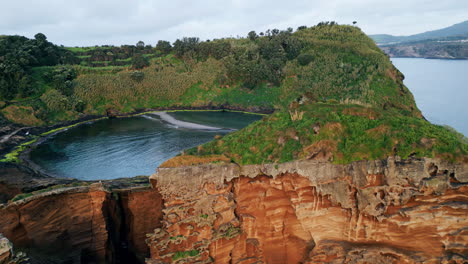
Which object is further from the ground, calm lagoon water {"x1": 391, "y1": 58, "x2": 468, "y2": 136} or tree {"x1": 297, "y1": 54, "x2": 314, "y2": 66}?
tree {"x1": 297, "y1": 54, "x2": 314, "y2": 66}

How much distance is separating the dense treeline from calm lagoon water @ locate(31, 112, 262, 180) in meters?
10.8

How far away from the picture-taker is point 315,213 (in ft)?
40.1

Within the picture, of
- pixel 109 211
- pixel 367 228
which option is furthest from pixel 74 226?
pixel 367 228

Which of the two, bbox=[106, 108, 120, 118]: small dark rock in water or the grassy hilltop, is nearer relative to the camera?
the grassy hilltop

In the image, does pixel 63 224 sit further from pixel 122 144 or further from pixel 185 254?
pixel 122 144

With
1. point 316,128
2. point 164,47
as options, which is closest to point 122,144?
point 316,128

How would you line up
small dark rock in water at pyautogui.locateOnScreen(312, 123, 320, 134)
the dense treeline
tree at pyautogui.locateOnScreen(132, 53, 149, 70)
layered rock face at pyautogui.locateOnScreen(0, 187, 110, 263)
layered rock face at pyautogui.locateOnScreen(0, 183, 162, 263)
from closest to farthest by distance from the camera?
small dark rock in water at pyautogui.locateOnScreen(312, 123, 320, 134) < layered rock face at pyautogui.locateOnScreen(0, 187, 110, 263) < layered rock face at pyautogui.locateOnScreen(0, 183, 162, 263) < the dense treeline < tree at pyautogui.locateOnScreen(132, 53, 149, 70)

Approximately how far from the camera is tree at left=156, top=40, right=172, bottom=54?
2776 inches

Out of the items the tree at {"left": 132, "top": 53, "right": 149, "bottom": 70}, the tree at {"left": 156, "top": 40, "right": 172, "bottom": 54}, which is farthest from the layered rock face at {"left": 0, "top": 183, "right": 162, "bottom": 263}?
the tree at {"left": 156, "top": 40, "right": 172, "bottom": 54}

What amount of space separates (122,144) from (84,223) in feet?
81.8

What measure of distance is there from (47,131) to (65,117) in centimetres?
465

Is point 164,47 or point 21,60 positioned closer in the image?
point 21,60

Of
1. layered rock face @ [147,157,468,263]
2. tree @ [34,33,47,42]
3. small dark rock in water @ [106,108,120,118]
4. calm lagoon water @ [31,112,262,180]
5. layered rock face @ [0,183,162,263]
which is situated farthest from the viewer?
tree @ [34,33,47,42]

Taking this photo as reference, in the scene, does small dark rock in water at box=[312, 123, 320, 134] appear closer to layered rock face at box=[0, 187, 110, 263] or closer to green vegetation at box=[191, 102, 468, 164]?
green vegetation at box=[191, 102, 468, 164]
